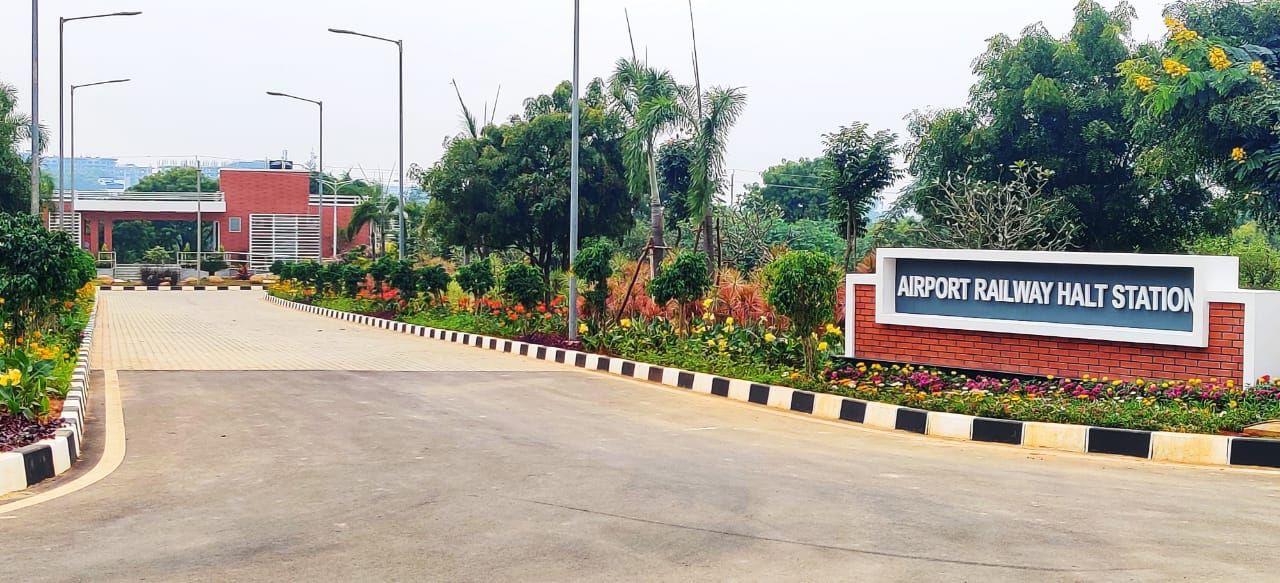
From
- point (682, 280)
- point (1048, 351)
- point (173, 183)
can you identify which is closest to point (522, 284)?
point (682, 280)

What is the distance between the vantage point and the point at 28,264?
1329cm

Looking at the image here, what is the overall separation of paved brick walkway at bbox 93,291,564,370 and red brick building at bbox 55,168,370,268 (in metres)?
39.2

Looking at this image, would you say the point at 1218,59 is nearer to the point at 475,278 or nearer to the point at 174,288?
the point at 475,278

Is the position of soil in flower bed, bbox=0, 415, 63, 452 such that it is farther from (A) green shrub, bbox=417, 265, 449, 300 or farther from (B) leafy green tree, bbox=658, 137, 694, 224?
(B) leafy green tree, bbox=658, 137, 694, 224

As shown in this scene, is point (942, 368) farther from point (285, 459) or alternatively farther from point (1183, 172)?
point (1183, 172)

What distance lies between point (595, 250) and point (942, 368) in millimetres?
6346

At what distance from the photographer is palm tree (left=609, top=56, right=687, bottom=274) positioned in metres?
26.8

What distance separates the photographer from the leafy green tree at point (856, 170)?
28.6m

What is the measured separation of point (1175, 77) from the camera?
75.5 ft

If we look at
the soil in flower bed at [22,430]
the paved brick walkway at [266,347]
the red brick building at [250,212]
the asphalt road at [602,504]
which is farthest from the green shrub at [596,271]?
the red brick building at [250,212]

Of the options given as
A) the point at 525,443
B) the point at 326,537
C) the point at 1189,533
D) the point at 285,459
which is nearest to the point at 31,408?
the point at 285,459

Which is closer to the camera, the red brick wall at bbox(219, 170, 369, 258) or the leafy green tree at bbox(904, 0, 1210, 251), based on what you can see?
the leafy green tree at bbox(904, 0, 1210, 251)

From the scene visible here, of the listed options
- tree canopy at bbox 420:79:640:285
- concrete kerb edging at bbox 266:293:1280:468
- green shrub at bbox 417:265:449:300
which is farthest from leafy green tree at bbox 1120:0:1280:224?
green shrub at bbox 417:265:449:300

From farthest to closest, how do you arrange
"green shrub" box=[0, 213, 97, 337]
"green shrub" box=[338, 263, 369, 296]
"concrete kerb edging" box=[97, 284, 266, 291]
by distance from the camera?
"concrete kerb edging" box=[97, 284, 266, 291] < "green shrub" box=[338, 263, 369, 296] < "green shrub" box=[0, 213, 97, 337]
